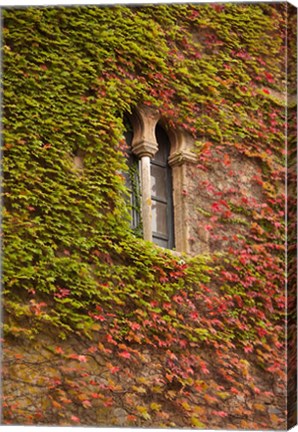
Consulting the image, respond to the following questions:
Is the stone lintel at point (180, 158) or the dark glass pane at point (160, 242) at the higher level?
the stone lintel at point (180, 158)

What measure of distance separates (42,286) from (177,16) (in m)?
2.48

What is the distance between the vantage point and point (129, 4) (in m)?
7.65

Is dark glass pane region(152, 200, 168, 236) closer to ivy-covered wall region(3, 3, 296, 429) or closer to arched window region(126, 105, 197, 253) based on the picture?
arched window region(126, 105, 197, 253)

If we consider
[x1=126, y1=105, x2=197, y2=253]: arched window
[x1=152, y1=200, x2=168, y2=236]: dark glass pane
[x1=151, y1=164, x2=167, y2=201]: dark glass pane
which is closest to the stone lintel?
[x1=126, y1=105, x2=197, y2=253]: arched window

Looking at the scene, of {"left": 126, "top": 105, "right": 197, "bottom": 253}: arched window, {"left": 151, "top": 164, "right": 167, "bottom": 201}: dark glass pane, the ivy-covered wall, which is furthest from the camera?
{"left": 151, "top": 164, "right": 167, "bottom": 201}: dark glass pane

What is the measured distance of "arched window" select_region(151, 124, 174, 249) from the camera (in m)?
7.72

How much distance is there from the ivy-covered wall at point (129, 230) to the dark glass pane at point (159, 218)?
0.77 feet

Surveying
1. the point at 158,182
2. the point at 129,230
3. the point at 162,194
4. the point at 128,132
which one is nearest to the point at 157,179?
the point at 158,182

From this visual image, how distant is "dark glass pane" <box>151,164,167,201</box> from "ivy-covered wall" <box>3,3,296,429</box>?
0.85 feet

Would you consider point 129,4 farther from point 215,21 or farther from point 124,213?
point 124,213

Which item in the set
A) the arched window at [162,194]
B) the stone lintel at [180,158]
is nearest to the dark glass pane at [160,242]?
the arched window at [162,194]

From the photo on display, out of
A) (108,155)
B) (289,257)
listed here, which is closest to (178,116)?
(108,155)

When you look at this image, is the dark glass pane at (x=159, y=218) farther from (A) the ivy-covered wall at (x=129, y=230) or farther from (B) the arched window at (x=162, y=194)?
(A) the ivy-covered wall at (x=129, y=230)

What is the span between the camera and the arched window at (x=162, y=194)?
7.72m
